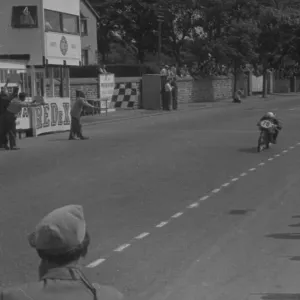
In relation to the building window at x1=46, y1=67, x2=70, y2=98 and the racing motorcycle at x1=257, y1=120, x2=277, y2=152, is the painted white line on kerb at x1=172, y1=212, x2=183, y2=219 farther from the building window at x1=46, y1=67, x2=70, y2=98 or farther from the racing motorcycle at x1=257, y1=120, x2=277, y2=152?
the building window at x1=46, y1=67, x2=70, y2=98

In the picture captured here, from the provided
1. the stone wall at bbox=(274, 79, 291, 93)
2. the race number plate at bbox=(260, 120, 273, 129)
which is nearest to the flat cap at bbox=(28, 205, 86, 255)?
the race number plate at bbox=(260, 120, 273, 129)

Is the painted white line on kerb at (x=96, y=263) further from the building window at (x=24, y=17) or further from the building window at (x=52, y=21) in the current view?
the building window at (x=52, y=21)

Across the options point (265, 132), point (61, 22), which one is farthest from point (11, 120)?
point (61, 22)

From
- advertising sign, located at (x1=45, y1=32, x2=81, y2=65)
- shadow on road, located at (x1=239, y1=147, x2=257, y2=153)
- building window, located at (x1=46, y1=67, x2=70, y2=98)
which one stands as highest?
advertising sign, located at (x1=45, y1=32, x2=81, y2=65)

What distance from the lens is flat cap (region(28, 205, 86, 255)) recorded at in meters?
2.80

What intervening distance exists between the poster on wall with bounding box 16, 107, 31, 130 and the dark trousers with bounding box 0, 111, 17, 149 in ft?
10.8

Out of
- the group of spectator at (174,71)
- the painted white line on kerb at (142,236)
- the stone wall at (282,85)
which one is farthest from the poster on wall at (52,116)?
the stone wall at (282,85)

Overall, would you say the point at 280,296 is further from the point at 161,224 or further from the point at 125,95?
the point at 125,95

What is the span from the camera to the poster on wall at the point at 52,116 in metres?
25.9

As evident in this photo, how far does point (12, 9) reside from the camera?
28703mm

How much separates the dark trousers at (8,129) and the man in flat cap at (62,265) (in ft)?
60.3

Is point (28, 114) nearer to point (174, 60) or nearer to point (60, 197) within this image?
point (60, 197)

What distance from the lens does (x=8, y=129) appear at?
69.1ft

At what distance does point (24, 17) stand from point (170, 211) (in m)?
19.3
